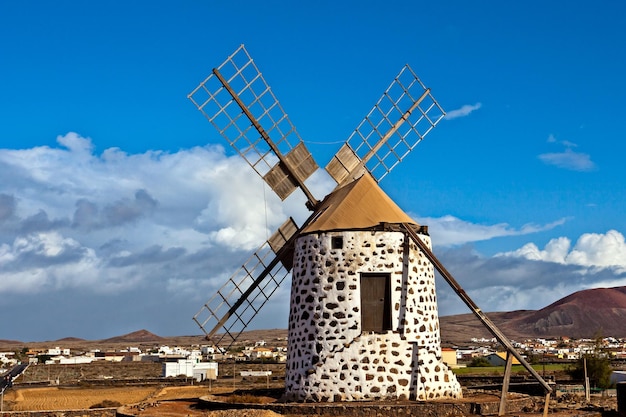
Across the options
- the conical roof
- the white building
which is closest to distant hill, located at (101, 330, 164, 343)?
the white building

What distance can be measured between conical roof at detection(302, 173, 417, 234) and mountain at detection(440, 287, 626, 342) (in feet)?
407

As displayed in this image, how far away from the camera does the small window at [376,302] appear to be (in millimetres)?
15984

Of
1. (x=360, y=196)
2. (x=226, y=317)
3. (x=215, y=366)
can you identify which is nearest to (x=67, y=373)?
(x=215, y=366)

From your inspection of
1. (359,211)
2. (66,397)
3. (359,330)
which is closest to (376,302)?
(359,330)

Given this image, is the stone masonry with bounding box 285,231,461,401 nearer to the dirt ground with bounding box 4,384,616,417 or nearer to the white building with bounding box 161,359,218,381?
the dirt ground with bounding box 4,384,616,417

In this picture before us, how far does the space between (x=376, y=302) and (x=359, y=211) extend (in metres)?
1.98

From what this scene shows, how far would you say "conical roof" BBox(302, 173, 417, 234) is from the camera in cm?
1659

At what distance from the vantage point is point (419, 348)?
1600 cm

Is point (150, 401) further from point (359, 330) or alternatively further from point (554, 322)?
point (554, 322)

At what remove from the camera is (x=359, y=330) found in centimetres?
1584

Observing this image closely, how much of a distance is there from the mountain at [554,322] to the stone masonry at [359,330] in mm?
124897

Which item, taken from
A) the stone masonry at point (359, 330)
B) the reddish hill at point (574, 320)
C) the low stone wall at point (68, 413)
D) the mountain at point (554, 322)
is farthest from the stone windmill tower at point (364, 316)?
the reddish hill at point (574, 320)

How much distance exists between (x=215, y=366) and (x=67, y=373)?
32.2 feet

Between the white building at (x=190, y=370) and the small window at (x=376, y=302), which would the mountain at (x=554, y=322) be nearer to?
the white building at (x=190, y=370)
